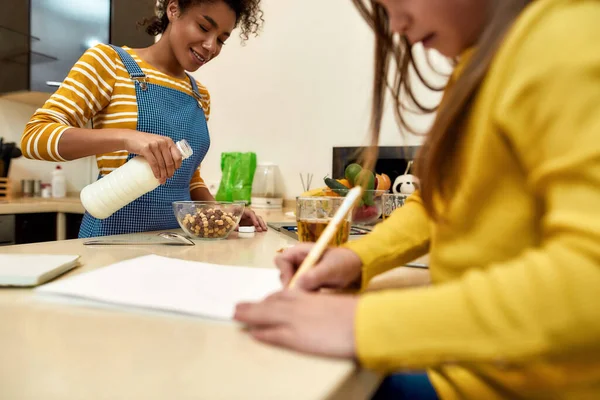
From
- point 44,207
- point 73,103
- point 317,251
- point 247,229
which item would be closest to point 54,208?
point 44,207

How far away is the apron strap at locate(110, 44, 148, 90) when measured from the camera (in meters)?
1.20

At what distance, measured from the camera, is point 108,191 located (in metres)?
0.85

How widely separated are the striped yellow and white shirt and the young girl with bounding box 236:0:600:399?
0.87 metres

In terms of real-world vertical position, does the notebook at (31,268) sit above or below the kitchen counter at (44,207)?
below

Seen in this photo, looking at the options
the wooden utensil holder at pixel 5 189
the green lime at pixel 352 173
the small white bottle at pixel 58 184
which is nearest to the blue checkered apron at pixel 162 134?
the green lime at pixel 352 173

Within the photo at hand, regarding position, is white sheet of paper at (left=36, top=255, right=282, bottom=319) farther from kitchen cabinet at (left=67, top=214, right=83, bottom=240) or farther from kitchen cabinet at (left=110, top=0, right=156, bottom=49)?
kitchen cabinet at (left=110, top=0, right=156, bottom=49)

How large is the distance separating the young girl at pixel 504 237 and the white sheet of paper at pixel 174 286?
3.3 inches

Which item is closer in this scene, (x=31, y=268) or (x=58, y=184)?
(x=31, y=268)

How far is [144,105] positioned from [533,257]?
111cm

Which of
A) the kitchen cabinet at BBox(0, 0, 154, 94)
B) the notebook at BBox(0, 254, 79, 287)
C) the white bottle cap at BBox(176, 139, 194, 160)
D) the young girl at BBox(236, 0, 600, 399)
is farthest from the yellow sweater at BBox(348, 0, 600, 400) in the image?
the kitchen cabinet at BBox(0, 0, 154, 94)

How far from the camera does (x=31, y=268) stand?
552 mm

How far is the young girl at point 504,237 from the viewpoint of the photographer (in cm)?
29

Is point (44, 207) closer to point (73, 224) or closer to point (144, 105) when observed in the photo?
point (73, 224)

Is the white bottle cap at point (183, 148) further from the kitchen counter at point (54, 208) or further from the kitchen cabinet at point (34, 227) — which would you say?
the kitchen cabinet at point (34, 227)
